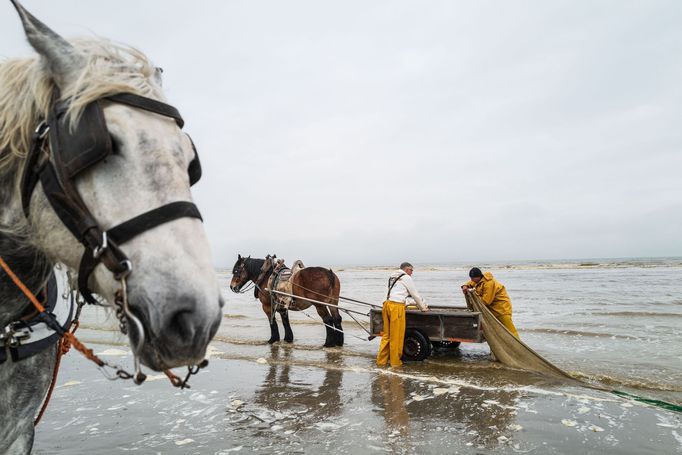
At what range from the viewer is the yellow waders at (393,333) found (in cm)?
779

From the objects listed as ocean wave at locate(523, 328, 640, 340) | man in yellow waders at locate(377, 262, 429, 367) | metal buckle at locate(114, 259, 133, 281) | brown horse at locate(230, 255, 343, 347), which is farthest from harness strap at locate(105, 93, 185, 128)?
ocean wave at locate(523, 328, 640, 340)

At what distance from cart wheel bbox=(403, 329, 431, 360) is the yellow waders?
27cm

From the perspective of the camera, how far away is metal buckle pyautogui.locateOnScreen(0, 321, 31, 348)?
1.70m

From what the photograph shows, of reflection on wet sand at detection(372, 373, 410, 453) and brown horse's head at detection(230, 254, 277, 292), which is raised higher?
brown horse's head at detection(230, 254, 277, 292)

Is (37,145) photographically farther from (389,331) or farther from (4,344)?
(389,331)

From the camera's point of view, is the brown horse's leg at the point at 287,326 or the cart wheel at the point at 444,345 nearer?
the cart wheel at the point at 444,345

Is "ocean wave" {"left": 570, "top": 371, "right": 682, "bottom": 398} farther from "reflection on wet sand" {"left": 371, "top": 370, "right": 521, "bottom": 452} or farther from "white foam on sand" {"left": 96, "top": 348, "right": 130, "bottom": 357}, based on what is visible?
"white foam on sand" {"left": 96, "top": 348, "right": 130, "bottom": 357}

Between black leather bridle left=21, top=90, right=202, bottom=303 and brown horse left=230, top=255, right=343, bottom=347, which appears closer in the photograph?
black leather bridle left=21, top=90, right=202, bottom=303

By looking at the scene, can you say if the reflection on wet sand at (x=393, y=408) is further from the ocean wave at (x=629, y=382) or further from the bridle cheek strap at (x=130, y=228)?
the bridle cheek strap at (x=130, y=228)

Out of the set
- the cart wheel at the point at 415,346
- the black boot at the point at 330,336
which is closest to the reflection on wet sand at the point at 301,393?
the cart wheel at the point at 415,346

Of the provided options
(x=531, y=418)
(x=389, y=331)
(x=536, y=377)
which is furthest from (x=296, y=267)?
(x=531, y=418)

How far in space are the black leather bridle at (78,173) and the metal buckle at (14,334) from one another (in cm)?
68

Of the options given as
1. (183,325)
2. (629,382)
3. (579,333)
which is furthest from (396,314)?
(579,333)

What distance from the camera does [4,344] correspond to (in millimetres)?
1736
